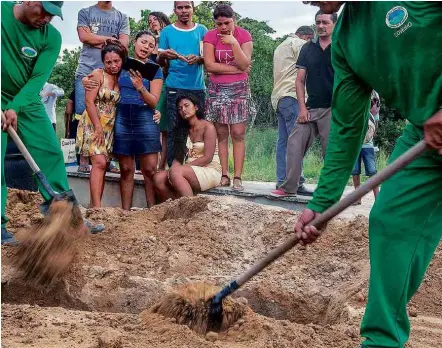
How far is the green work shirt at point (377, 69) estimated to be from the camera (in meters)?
3.00

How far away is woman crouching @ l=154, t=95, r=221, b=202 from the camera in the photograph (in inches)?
297

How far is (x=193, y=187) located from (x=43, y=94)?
2.92m

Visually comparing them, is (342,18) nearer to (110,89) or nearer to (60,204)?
(60,204)

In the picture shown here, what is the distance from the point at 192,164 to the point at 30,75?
2.35 meters

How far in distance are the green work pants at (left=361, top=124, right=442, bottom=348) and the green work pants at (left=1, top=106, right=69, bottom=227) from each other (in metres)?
3.24

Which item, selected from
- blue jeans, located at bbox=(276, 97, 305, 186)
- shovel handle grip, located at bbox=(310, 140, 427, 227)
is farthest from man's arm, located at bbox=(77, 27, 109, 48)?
shovel handle grip, located at bbox=(310, 140, 427, 227)

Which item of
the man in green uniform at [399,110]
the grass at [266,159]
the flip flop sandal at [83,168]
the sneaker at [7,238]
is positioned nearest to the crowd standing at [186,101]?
the flip flop sandal at [83,168]

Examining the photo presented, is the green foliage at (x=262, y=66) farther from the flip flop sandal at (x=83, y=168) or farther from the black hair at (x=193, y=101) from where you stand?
the black hair at (x=193, y=101)

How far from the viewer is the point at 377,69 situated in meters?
3.19

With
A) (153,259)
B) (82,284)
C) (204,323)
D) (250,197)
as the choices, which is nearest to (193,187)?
(250,197)

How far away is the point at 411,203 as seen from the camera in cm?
321

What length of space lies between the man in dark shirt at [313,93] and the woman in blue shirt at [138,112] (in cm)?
143

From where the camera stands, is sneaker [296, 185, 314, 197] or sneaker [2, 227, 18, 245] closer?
sneaker [2, 227, 18, 245]

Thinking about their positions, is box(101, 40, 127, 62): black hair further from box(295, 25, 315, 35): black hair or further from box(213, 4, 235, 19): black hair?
box(295, 25, 315, 35): black hair
